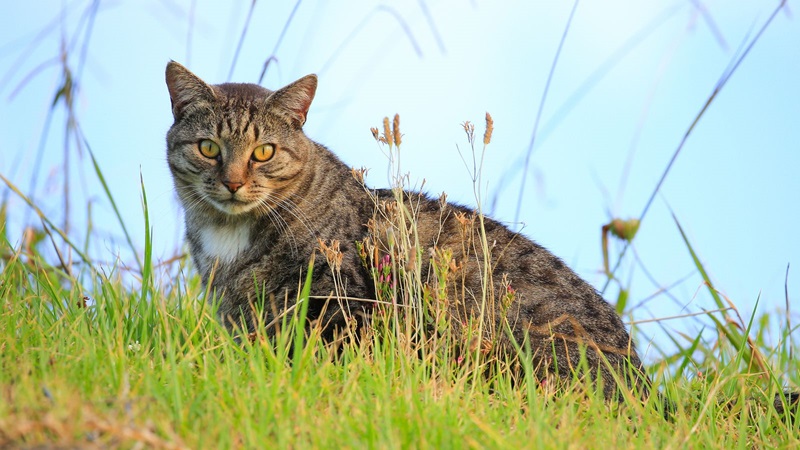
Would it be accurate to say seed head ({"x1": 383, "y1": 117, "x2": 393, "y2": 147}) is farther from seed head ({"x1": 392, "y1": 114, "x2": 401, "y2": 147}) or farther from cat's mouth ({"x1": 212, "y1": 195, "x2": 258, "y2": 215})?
cat's mouth ({"x1": 212, "y1": 195, "x2": 258, "y2": 215})

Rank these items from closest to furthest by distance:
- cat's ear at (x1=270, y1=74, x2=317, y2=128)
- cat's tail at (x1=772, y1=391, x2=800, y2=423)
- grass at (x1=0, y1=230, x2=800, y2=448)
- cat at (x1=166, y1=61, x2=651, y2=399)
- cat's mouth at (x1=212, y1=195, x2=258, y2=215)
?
grass at (x1=0, y1=230, x2=800, y2=448) < cat's tail at (x1=772, y1=391, x2=800, y2=423) < cat at (x1=166, y1=61, x2=651, y2=399) < cat's mouth at (x1=212, y1=195, x2=258, y2=215) < cat's ear at (x1=270, y1=74, x2=317, y2=128)

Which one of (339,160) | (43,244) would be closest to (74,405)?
(339,160)

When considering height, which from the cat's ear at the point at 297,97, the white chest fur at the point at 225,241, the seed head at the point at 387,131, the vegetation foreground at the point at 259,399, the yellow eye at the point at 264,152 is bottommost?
the vegetation foreground at the point at 259,399

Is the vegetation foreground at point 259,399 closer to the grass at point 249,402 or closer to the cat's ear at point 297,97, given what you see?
the grass at point 249,402

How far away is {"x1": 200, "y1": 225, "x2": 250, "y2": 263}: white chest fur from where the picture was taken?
4973mm

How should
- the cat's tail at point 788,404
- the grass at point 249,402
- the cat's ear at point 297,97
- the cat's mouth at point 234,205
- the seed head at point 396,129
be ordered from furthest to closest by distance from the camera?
the cat's ear at point 297,97 → the cat's mouth at point 234,205 → the cat's tail at point 788,404 → the seed head at point 396,129 → the grass at point 249,402

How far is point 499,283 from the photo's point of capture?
4711mm

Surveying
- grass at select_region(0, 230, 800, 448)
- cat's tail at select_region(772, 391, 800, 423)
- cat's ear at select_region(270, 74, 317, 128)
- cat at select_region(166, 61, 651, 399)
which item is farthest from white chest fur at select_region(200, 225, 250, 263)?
cat's tail at select_region(772, 391, 800, 423)

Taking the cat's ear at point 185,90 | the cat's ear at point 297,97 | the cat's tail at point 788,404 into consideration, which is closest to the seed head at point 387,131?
the cat's ear at point 297,97

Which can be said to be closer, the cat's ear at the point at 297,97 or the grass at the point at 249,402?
the grass at the point at 249,402

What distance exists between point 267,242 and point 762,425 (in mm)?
2860

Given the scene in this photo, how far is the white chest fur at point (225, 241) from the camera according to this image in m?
4.97

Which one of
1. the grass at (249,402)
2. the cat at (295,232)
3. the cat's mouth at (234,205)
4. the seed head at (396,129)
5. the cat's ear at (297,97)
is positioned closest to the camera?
the grass at (249,402)

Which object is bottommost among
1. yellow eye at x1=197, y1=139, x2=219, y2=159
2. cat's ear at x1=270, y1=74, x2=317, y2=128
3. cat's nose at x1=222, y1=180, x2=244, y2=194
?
cat's nose at x1=222, y1=180, x2=244, y2=194
